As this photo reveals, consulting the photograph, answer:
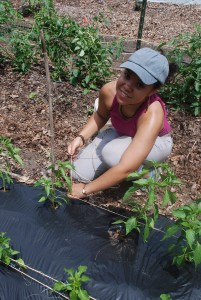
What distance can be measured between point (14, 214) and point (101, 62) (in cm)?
206

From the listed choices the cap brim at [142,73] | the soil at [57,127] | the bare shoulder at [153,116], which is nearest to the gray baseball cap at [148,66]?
the cap brim at [142,73]

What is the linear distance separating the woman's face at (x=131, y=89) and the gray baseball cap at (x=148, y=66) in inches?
2.3

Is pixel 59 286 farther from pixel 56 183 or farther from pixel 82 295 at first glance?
pixel 56 183

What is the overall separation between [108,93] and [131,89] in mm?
410

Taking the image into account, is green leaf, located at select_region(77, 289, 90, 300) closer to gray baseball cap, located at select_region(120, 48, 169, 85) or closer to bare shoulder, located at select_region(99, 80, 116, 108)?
gray baseball cap, located at select_region(120, 48, 169, 85)

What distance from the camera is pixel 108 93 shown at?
2.56m

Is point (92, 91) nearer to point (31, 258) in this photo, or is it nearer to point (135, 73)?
point (135, 73)

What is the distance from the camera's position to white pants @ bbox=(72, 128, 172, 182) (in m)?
2.61

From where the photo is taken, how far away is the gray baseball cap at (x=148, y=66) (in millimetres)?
2078

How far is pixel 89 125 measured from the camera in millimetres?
2729

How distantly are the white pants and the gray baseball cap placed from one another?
23.3 inches

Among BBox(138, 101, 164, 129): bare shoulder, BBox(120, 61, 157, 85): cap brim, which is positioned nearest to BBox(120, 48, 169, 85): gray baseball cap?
BBox(120, 61, 157, 85): cap brim

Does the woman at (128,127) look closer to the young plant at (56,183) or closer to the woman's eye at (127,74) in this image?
the woman's eye at (127,74)

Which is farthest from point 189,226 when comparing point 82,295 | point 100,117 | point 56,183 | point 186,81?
point 186,81
